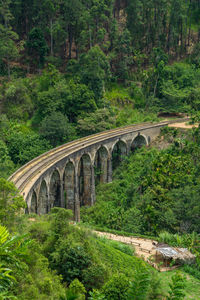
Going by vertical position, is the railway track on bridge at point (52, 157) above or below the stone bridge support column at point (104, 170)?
above

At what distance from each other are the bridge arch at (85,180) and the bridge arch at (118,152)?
26.6ft

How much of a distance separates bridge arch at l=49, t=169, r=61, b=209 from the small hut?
49.4ft

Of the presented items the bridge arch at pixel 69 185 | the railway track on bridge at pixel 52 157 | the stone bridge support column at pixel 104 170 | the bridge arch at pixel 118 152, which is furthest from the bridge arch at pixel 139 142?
the bridge arch at pixel 69 185

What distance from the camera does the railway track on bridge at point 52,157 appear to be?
102ft

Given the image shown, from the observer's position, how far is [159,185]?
38781 millimetres

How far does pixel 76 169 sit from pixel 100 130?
12.7 m

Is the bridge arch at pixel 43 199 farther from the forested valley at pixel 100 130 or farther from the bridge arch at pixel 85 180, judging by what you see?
the bridge arch at pixel 85 180

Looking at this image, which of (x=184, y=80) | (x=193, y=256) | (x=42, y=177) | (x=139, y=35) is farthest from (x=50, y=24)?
(x=193, y=256)

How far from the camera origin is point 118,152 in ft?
173

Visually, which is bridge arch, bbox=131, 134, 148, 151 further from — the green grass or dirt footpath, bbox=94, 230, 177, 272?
the green grass

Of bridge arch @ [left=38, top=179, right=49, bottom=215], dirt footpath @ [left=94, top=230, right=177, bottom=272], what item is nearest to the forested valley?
dirt footpath @ [left=94, top=230, right=177, bottom=272]

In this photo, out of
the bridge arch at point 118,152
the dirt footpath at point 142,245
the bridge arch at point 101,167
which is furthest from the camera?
the bridge arch at point 118,152

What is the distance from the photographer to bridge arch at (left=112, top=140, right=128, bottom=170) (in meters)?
51.7

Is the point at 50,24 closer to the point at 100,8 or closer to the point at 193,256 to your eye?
the point at 100,8
